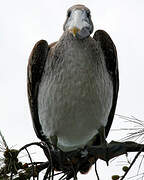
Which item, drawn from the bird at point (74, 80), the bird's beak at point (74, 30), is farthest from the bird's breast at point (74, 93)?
the bird's beak at point (74, 30)

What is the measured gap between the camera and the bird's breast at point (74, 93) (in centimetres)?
504

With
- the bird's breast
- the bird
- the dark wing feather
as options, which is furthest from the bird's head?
the dark wing feather

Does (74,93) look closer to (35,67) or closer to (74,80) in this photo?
(74,80)

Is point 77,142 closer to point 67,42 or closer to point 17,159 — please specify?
point 67,42

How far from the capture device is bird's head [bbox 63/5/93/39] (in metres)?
4.86

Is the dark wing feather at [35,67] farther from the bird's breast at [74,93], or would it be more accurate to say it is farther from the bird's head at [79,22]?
the bird's head at [79,22]

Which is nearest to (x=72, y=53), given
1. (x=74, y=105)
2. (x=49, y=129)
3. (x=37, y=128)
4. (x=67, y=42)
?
(x=67, y=42)

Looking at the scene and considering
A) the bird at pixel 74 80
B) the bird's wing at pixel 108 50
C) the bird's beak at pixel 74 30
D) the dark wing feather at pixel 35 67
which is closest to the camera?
the bird's beak at pixel 74 30

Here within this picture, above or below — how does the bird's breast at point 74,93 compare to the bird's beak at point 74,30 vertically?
below

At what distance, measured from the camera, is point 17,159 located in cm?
382

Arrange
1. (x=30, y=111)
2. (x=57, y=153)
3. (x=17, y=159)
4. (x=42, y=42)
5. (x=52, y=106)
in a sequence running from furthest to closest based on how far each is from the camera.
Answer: (x=30, y=111) → (x=42, y=42) → (x=52, y=106) → (x=57, y=153) → (x=17, y=159)

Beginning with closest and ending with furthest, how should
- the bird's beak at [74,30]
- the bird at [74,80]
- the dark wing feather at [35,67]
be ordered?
1. the bird's beak at [74,30]
2. the bird at [74,80]
3. the dark wing feather at [35,67]

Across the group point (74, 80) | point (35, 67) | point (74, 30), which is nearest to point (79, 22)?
point (74, 30)

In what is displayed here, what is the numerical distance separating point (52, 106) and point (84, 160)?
0.71 metres
